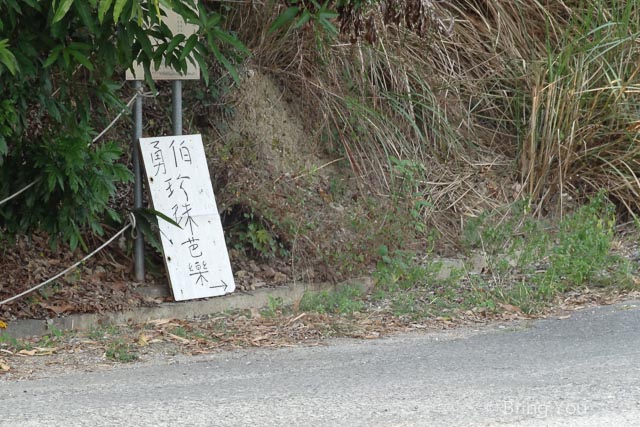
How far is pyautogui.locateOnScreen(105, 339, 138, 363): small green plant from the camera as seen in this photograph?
5957 mm

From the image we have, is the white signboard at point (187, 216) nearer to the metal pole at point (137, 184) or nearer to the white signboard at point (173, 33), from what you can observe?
the metal pole at point (137, 184)

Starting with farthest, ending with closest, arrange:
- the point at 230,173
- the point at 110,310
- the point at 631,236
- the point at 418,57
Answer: the point at 418,57 → the point at 631,236 → the point at 230,173 → the point at 110,310

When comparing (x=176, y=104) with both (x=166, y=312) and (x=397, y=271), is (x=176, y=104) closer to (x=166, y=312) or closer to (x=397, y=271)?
(x=166, y=312)

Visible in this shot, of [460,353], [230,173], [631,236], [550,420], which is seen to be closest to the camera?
[550,420]

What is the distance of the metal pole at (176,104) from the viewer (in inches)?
294

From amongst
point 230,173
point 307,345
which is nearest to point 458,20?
point 230,173

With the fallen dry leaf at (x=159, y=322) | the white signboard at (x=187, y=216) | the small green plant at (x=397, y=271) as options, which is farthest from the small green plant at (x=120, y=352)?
the small green plant at (x=397, y=271)

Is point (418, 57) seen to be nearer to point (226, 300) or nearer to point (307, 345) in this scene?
point (226, 300)

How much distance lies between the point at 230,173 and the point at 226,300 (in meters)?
1.34

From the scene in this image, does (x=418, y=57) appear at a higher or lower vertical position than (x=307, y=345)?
higher

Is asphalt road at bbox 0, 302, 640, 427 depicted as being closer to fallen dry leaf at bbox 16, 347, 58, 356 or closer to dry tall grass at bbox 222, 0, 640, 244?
fallen dry leaf at bbox 16, 347, 58, 356

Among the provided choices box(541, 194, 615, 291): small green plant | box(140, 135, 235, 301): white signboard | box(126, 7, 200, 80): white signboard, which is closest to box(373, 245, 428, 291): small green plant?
box(541, 194, 615, 291): small green plant

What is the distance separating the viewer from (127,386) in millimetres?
5211

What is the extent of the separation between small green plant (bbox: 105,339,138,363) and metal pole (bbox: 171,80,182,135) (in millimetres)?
1996
